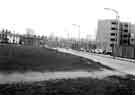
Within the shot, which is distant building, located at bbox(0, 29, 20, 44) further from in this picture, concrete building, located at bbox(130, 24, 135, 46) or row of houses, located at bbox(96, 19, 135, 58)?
concrete building, located at bbox(130, 24, 135, 46)

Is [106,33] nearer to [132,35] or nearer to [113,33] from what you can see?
[113,33]

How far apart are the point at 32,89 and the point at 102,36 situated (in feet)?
297

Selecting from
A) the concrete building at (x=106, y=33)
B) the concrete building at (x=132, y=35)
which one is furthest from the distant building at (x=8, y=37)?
the concrete building at (x=132, y=35)

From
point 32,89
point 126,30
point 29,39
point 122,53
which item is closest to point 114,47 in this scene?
point 122,53

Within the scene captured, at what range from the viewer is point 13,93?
899 centimetres

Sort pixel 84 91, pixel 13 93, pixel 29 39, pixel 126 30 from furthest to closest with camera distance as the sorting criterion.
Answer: pixel 29 39 → pixel 126 30 → pixel 84 91 → pixel 13 93

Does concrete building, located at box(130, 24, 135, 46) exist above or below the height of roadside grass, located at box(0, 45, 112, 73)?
above

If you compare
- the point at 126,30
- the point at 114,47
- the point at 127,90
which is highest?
the point at 126,30

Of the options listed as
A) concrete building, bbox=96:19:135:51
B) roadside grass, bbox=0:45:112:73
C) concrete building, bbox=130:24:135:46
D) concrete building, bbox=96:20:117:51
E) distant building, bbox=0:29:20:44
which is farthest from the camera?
distant building, bbox=0:29:20:44

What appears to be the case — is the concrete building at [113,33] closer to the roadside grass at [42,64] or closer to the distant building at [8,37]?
the distant building at [8,37]

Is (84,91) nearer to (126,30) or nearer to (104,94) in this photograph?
(104,94)

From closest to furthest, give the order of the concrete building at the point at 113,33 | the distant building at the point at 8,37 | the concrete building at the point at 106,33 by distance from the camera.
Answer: the concrete building at the point at 113,33 → the concrete building at the point at 106,33 → the distant building at the point at 8,37

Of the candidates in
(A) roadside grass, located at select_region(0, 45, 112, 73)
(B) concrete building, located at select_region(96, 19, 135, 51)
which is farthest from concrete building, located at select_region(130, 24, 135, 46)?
(A) roadside grass, located at select_region(0, 45, 112, 73)

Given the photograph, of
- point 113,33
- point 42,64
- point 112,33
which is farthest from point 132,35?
Result: point 42,64
